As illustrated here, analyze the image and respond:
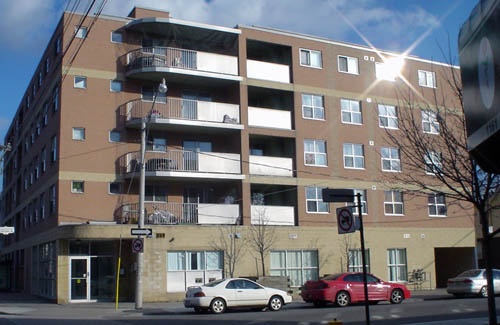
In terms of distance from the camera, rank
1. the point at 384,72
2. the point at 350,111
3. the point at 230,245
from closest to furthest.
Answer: the point at 230,245
the point at 350,111
the point at 384,72

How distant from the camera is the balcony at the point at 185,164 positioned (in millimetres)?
28594

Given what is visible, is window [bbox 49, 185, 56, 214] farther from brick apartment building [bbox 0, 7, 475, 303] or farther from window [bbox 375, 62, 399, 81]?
window [bbox 375, 62, 399, 81]

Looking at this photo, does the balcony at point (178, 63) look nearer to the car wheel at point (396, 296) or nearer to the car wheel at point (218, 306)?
the car wheel at point (218, 306)

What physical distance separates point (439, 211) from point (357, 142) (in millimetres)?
7497

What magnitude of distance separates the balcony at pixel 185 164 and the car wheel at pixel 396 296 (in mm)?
10119

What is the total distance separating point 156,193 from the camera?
2975cm

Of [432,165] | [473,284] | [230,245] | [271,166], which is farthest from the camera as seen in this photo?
[271,166]

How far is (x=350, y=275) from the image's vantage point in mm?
23078

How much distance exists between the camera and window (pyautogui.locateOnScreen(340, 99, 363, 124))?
3441 centimetres

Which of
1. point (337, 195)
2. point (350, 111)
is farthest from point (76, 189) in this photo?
point (337, 195)

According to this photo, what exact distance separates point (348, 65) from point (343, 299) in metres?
17.2

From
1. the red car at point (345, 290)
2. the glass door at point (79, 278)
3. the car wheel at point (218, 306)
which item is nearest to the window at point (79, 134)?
the glass door at point (79, 278)

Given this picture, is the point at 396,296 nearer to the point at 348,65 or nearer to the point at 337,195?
the point at 337,195

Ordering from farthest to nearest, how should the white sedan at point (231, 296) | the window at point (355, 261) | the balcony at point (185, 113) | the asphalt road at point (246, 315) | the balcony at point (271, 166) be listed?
the window at point (355, 261)
the balcony at point (271, 166)
the balcony at point (185, 113)
the white sedan at point (231, 296)
the asphalt road at point (246, 315)
